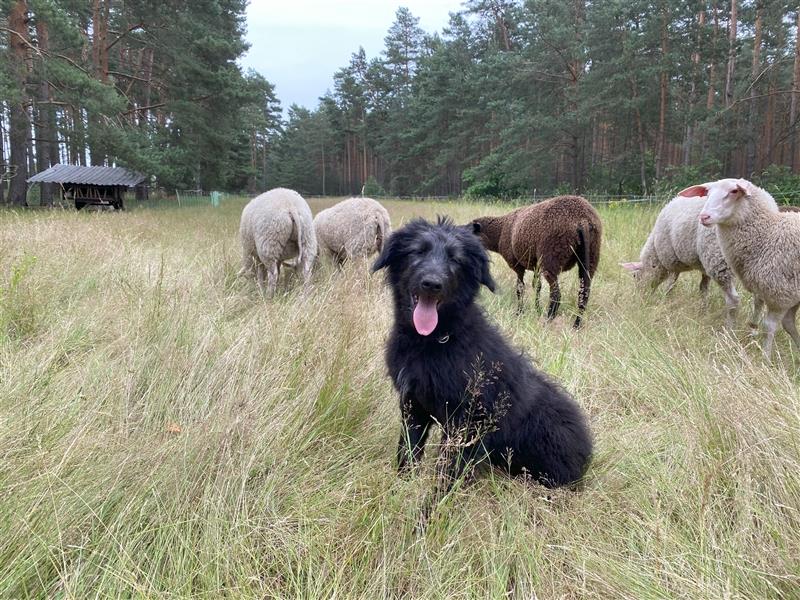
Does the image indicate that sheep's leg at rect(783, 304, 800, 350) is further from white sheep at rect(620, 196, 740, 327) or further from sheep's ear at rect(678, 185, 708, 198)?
sheep's ear at rect(678, 185, 708, 198)

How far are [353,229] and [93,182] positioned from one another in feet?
73.6

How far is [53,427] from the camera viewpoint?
2.11 metres

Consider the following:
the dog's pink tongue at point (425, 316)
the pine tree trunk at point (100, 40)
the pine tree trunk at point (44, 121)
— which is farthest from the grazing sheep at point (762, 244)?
the pine tree trunk at point (100, 40)

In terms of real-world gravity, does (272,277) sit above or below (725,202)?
below

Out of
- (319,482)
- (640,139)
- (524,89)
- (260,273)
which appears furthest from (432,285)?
(524,89)

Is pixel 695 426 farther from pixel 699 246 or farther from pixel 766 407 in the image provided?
pixel 699 246

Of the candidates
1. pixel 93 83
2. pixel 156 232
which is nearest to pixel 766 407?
pixel 156 232

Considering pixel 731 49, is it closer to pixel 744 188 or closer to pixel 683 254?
pixel 683 254

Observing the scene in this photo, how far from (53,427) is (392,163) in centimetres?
5675

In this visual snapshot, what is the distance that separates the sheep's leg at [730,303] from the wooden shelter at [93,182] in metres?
24.9

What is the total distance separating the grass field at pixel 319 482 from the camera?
63.9 inches

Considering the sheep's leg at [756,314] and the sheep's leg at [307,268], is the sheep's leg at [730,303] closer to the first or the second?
the sheep's leg at [756,314]

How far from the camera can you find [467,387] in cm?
213

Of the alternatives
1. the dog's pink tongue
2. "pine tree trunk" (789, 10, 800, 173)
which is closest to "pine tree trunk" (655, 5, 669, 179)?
"pine tree trunk" (789, 10, 800, 173)
